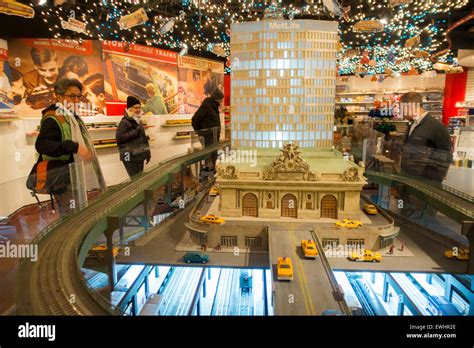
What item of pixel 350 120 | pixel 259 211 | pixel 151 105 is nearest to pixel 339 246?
pixel 259 211

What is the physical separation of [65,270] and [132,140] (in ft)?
26.7

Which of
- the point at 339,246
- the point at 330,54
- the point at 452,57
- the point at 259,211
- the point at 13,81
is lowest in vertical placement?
the point at 339,246

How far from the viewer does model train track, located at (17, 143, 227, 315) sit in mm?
6273

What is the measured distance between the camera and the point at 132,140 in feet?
49.2

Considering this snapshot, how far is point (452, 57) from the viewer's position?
32.2 m

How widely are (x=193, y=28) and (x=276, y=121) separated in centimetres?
1084

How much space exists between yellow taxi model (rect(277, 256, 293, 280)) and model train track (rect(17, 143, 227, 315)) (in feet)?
19.5

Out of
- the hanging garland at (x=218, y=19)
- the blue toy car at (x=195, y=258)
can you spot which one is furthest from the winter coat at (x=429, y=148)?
the blue toy car at (x=195, y=258)

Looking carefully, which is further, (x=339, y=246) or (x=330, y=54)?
(x=330, y=54)

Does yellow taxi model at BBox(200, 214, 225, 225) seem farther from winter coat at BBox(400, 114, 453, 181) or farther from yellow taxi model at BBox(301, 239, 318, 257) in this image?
winter coat at BBox(400, 114, 453, 181)

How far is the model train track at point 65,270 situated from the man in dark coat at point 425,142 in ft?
40.2

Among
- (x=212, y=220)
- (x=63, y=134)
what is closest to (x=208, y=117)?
(x=212, y=220)

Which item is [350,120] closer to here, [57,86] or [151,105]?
[151,105]

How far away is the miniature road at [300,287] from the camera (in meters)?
9.43
